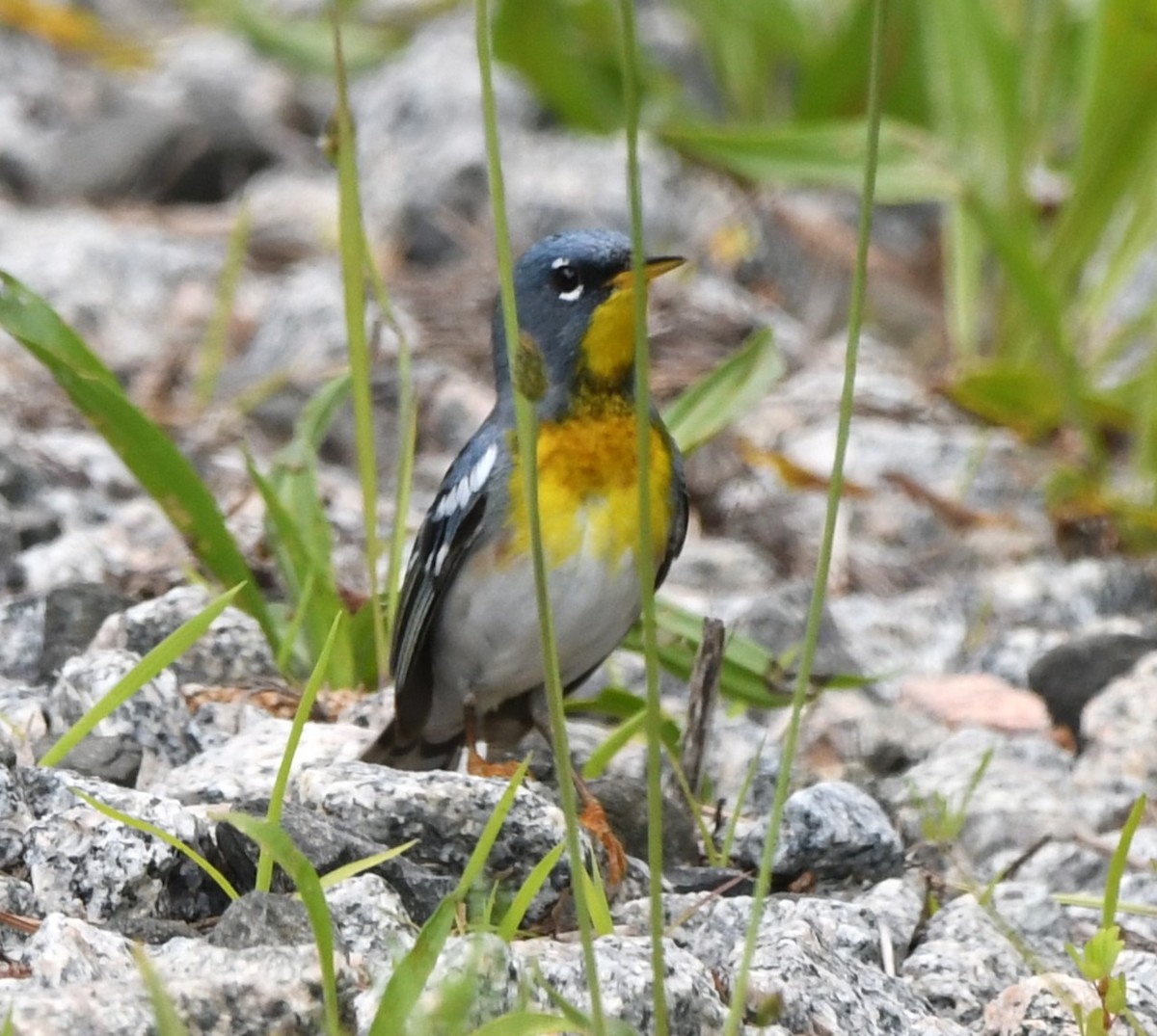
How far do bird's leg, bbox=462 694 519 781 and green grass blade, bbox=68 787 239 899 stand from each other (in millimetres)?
1156

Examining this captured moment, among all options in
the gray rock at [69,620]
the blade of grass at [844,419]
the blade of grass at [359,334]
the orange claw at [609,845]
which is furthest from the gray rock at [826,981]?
the gray rock at [69,620]

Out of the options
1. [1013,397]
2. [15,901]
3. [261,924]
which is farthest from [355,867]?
[1013,397]

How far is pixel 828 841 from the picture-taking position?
3.68 metres

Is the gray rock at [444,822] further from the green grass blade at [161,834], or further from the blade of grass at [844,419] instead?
the blade of grass at [844,419]

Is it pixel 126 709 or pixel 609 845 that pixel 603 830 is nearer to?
pixel 609 845

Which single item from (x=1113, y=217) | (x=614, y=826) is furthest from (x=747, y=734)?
(x=1113, y=217)

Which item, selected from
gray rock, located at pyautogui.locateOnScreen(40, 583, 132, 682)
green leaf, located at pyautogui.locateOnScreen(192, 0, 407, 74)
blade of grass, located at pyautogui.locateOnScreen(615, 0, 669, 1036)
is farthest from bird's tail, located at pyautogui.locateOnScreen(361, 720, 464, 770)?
green leaf, located at pyautogui.locateOnScreen(192, 0, 407, 74)

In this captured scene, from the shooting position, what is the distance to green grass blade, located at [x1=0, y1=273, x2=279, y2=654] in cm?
411

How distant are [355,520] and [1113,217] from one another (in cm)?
293

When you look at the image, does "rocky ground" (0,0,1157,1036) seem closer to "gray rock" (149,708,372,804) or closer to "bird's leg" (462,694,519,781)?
"gray rock" (149,708,372,804)

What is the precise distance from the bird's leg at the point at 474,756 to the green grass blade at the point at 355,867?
111cm

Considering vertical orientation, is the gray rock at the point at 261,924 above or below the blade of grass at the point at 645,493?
below

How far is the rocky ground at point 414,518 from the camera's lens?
119 inches

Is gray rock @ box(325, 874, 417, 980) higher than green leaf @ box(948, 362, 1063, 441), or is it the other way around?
green leaf @ box(948, 362, 1063, 441)
